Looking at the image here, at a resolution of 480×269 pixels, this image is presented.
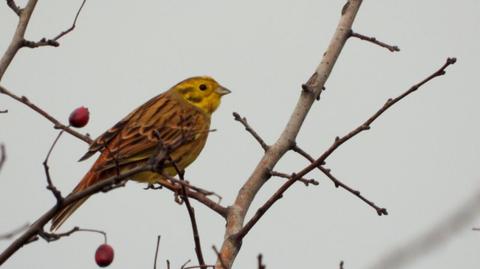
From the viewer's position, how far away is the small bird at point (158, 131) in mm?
5848

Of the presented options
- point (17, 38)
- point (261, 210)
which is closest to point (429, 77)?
point (261, 210)

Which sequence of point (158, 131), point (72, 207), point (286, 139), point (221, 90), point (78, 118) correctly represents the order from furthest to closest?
point (221, 90)
point (72, 207)
point (158, 131)
point (286, 139)
point (78, 118)

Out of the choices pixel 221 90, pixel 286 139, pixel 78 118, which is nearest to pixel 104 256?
pixel 78 118

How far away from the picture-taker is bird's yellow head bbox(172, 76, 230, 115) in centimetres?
784

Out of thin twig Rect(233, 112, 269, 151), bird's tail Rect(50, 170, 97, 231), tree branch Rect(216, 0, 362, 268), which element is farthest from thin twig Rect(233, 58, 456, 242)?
bird's tail Rect(50, 170, 97, 231)

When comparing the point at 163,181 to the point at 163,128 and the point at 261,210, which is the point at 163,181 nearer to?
the point at 163,128

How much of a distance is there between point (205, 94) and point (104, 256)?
3.96m

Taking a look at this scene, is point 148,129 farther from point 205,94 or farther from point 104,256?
point 104,256

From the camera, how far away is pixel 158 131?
5109 millimetres

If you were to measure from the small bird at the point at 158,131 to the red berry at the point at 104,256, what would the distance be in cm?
108

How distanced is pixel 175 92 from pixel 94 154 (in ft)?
6.78

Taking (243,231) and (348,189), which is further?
(348,189)

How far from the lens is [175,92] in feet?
26.2

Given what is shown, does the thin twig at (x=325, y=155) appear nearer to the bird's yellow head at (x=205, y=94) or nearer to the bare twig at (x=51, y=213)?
the bare twig at (x=51, y=213)
